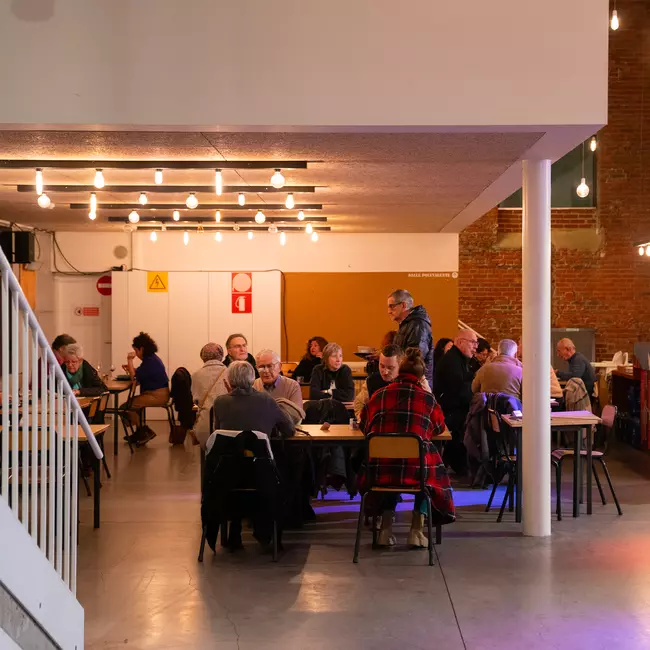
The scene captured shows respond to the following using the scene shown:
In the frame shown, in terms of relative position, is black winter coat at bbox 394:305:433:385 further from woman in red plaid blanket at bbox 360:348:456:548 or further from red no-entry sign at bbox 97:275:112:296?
red no-entry sign at bbox 97:275:112:296

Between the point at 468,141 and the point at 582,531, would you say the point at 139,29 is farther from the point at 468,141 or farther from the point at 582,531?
the point at 582,531

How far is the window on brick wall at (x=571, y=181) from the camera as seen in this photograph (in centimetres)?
1432

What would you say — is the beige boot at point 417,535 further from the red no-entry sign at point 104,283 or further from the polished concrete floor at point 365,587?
the red no-entry sign at point 104,283

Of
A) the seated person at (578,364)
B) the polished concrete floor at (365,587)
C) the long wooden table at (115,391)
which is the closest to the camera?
the polished concrete floor at (365,587)

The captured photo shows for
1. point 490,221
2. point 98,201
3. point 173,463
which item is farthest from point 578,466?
point 490,221

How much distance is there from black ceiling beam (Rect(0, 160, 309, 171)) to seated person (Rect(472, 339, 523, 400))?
2.56 meters

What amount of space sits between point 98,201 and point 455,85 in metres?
5.18

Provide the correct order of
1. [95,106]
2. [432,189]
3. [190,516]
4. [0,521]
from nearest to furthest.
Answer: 1. [0,521]
2. [95,106]
3. [190,516]
4. [432,189]

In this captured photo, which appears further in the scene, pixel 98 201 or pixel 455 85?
pixel 98 201

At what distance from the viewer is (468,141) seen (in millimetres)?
5871

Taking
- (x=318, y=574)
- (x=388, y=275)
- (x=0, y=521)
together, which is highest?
(x=388, y=275)

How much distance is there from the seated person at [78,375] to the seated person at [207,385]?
1.09m

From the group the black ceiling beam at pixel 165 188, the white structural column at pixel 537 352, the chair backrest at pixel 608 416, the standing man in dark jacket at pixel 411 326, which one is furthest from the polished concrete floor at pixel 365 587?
the black ceiling beam at pixel 165 188

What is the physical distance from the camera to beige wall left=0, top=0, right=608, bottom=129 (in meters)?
5.29
